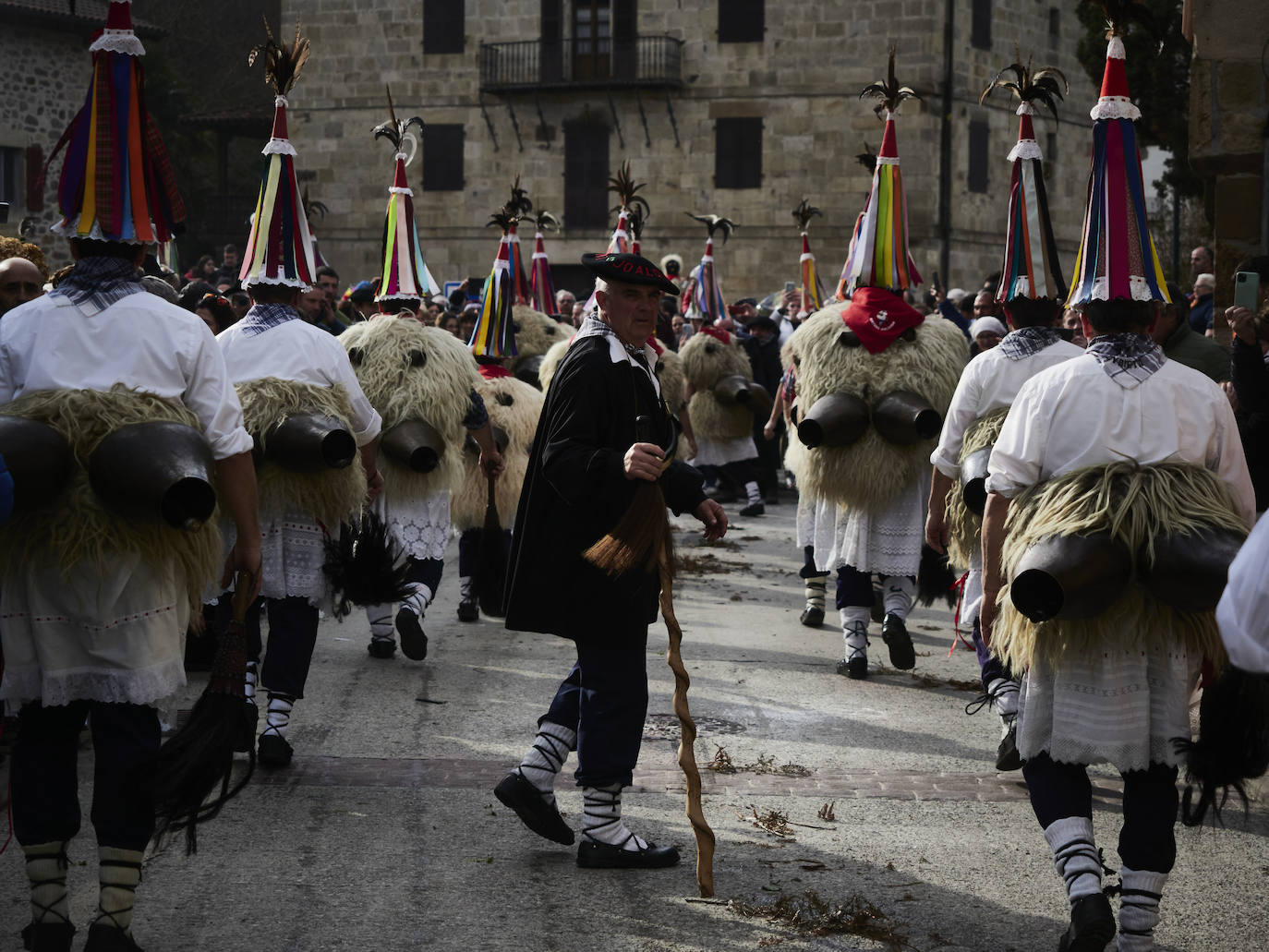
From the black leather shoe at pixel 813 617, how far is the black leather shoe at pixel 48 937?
6219 mm

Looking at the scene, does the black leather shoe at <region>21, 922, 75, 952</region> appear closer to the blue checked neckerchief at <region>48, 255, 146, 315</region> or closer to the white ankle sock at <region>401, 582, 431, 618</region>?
the blue checked neckerchief at <region>48, 255, 146, 315</region>

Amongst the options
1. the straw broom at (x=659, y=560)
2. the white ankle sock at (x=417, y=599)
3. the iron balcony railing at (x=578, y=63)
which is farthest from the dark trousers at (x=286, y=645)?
the iron balcony railing at (x=578, y=63)

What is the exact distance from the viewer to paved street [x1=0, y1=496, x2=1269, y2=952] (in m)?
4.39

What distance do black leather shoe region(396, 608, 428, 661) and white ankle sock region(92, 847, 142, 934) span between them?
386 centimetres

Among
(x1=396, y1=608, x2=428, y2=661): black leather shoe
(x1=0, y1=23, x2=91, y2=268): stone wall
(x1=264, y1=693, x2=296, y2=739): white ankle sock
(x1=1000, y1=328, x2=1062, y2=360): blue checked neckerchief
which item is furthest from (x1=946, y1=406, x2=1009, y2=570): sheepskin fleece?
(x1=0, y1=23, x2=91, y2=268): stone wall

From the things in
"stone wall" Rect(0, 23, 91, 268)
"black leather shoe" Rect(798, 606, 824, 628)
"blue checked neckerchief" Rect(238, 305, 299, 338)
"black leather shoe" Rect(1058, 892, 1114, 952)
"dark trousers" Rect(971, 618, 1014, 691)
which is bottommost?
"black leather shoe" Rect(798, 606, 824, 628)

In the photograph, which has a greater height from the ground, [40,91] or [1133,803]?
[40,91]

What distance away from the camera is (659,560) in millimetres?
4660

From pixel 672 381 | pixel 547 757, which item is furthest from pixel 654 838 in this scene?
pixel 672 381

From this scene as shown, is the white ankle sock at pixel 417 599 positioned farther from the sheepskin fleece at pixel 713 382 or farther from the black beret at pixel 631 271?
the sheepskin fleece at pixel 713 382

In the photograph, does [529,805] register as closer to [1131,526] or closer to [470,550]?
[1131,526]

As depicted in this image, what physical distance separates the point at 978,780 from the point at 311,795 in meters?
2.65

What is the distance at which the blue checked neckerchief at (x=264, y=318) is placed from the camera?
6223mm

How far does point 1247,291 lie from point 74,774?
14.0 ft
